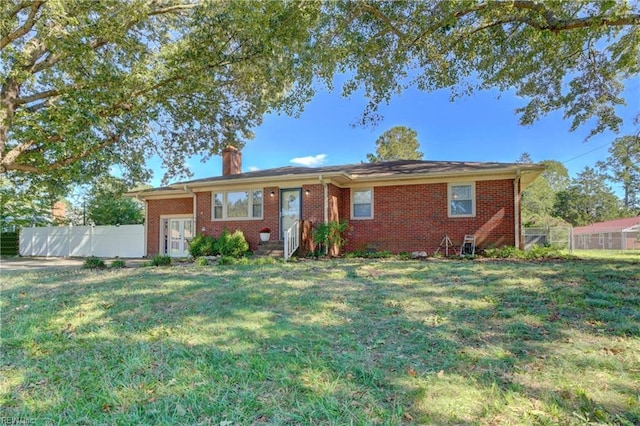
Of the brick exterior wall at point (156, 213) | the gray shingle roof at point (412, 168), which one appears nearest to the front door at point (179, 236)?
the brick exterior wall at point (156, 213)

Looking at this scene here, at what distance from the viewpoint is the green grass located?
2344mm

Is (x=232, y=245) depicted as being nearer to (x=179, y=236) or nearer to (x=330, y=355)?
(x=179, y=236)

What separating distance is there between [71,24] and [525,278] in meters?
11.2

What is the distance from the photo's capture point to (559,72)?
33.1 feet

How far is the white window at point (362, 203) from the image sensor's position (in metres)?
12.9

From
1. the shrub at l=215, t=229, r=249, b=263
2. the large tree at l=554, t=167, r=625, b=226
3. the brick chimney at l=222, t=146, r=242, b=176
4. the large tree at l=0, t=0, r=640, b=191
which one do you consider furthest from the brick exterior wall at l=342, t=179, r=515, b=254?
the large tree at l=554, t=167, r=625, b=226

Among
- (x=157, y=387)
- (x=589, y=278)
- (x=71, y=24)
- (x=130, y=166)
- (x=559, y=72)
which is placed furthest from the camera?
(x=130, y=166)

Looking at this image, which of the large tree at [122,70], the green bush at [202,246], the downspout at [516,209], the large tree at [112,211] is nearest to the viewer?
the large tree at [122,70]

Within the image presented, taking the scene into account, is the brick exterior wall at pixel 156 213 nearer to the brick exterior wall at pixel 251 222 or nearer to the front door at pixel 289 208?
the brick exterior wall at pixel 251 222

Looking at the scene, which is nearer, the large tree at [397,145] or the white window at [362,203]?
the white window at [362,203]

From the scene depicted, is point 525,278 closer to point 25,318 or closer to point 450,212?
point 450,212

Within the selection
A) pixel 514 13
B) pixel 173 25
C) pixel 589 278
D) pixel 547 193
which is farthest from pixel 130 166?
pixel 547 193

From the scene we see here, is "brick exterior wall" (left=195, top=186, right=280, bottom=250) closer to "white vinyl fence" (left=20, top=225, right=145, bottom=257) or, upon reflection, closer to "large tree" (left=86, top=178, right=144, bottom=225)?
"white vinyl fence" (left=20, top=225, right=145, bottom=257)

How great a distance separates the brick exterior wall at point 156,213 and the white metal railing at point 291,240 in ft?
21.7
